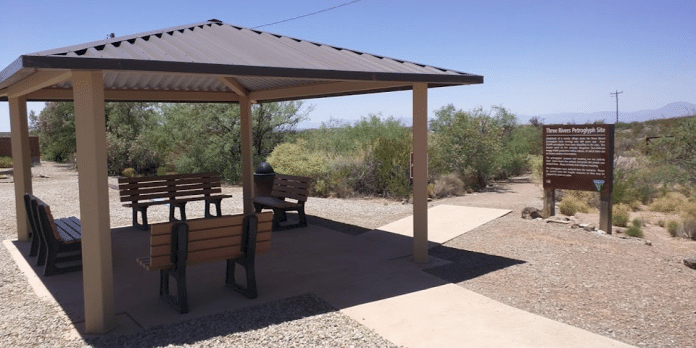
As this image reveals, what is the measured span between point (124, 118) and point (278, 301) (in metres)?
25.3

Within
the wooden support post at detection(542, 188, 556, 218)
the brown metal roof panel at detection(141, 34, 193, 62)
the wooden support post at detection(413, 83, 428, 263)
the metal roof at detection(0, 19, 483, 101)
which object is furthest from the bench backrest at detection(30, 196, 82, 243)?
the wooden support post at detection(542, 188, 556, 218)

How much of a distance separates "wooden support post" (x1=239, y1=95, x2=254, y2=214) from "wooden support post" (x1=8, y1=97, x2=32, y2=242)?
3618 millimetres

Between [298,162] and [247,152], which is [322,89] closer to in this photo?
[247,152]

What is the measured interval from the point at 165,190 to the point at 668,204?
1138cm

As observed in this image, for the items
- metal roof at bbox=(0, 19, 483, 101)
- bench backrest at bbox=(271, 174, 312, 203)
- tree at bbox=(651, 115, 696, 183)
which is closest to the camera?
metal roof at bbox=(0, 19, 483, 101)

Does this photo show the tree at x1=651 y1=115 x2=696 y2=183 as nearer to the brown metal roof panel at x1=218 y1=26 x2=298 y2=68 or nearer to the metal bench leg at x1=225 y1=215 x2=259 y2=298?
the brown metal roof panel at x1=218 y1=26 x2=298 y2=68

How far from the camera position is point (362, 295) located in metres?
5.99

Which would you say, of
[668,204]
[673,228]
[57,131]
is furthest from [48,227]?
[57,131]

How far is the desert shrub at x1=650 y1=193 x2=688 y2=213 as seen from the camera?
13.7m

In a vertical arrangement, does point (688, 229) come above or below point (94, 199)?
below

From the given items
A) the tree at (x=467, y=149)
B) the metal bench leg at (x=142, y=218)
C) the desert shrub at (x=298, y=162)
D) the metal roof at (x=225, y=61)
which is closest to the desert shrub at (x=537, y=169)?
the tree at (x=467, y=149)

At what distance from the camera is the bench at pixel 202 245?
536 cm

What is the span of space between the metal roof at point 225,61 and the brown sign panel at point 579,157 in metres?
3.89

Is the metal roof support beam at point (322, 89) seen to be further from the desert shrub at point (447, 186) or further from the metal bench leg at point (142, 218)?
the desert shrub at point (447, 186)
